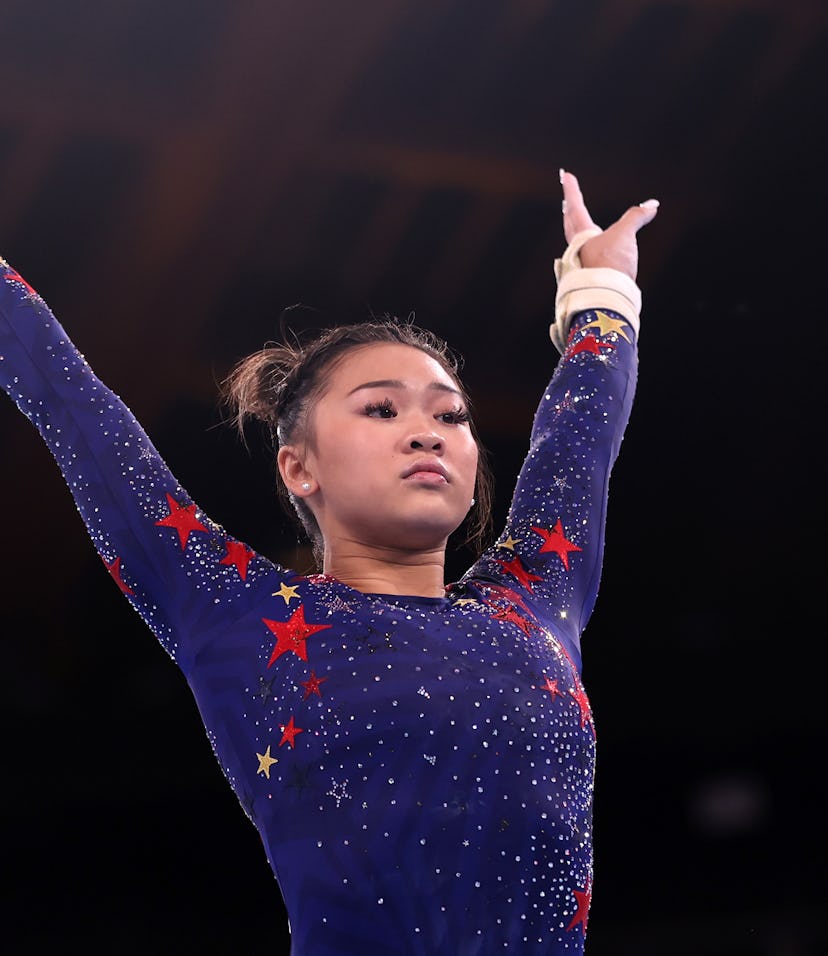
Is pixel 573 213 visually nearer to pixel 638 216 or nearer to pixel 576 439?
pixel 638 216

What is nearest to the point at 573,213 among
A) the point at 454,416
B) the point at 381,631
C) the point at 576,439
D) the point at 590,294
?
the point at 590,294

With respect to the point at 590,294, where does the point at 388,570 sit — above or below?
below

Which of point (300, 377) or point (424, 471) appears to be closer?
point (424, 471)

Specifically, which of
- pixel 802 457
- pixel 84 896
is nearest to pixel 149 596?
pixel 84 896

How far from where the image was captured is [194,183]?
285 centimetres

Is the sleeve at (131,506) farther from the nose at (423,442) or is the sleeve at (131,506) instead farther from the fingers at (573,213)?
the fingers at (573,213)

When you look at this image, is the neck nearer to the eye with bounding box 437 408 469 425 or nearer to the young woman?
the young woman

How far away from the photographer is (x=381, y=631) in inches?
51.1

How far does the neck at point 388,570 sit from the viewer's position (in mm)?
1434

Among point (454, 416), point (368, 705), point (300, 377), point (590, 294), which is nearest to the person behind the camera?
point (368, 705)

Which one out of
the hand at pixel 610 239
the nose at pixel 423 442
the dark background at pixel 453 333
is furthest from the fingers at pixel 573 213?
the dark background at pixel 453 333

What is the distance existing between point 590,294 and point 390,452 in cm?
58

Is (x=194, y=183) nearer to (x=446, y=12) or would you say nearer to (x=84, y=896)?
(x=446, y=12)

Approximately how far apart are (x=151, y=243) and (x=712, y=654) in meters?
2.07
